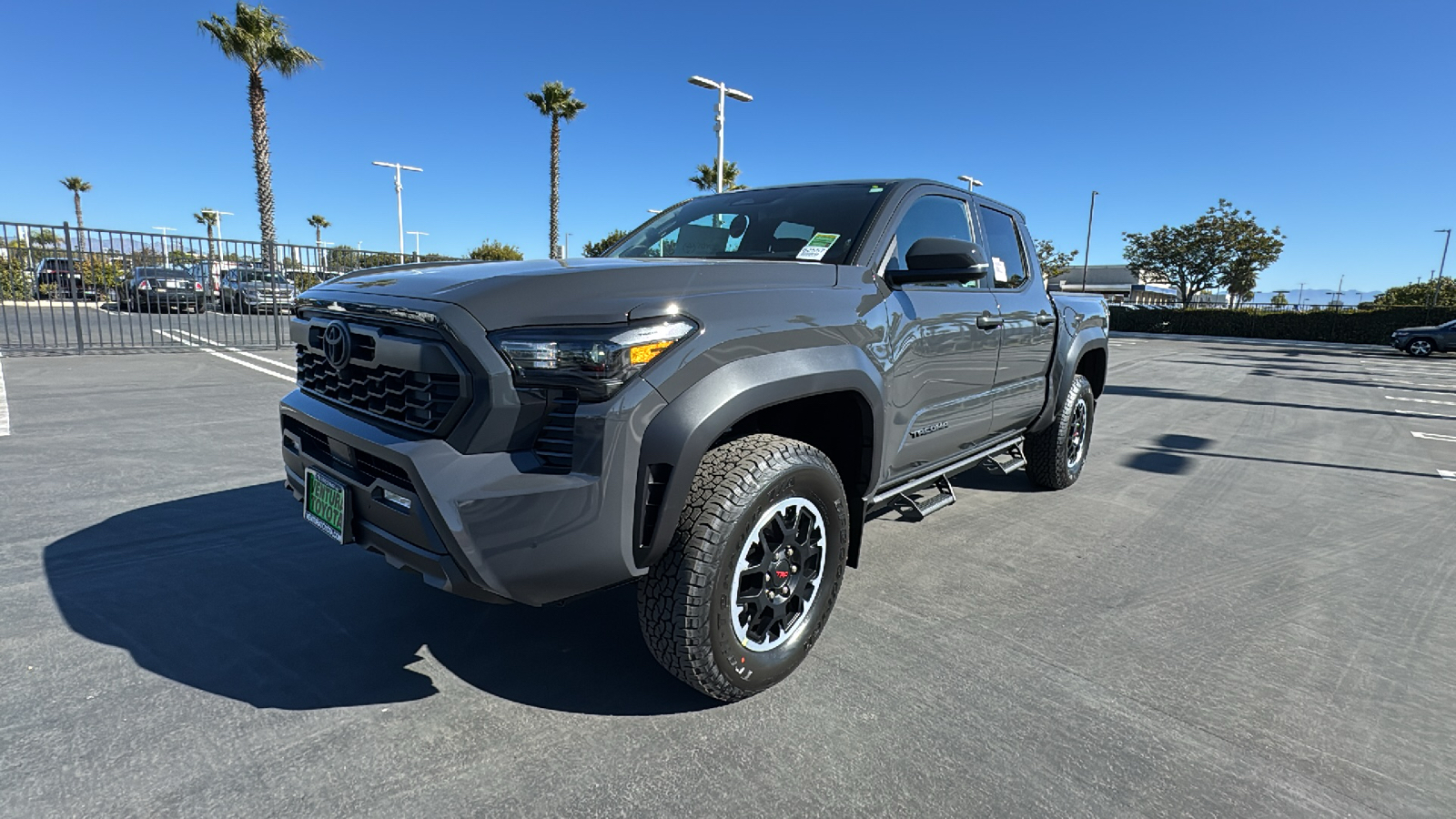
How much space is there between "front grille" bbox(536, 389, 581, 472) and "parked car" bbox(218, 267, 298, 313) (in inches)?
542

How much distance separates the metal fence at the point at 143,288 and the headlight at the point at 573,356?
12.1 m

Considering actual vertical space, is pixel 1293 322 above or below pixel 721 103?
below

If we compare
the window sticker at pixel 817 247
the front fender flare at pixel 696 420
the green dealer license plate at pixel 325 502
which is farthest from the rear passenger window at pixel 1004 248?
the green dealer license plate at pixel 325 502

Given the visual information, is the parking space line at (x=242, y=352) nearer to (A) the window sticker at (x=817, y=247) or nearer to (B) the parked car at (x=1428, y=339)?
(A) the window sticker at (x=817, y=247)

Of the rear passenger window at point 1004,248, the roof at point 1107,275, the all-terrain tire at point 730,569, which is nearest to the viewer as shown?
the all-terrain tire at point 730,569

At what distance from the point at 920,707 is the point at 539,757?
1210 mm

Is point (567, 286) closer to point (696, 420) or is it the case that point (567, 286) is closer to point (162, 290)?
point (696, 420)

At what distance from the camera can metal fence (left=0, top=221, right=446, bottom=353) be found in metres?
11.2

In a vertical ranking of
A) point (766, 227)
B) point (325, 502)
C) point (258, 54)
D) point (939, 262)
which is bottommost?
point (325, 502)

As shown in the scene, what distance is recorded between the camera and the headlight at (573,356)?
6.41 ft

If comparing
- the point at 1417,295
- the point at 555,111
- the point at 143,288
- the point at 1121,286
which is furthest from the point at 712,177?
the point at 1121,286

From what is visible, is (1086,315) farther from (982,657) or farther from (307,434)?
(307,434)

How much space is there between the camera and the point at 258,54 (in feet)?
66.6

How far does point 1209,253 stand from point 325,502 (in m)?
54.7
